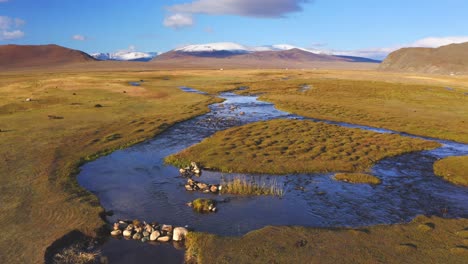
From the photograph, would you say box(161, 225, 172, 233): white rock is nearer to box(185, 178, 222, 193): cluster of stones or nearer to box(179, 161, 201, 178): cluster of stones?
box(185, 178, 222, 193): cluster of stones

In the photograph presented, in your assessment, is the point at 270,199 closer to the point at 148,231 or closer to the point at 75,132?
the point at 148,231

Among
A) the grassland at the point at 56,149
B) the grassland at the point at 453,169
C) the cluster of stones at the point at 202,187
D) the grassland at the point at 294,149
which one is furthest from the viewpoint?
the grassland at the point at 294,149

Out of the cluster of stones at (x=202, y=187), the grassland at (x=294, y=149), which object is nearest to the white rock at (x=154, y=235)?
the cluster of stones at (x=202, y=187)

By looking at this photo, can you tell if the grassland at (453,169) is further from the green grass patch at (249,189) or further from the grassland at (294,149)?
the green grass patch at (249,189)

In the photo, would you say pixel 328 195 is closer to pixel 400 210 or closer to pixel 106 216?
pixel 400 210

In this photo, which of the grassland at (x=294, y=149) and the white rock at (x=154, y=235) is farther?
the grassland at (x=294, y=149)

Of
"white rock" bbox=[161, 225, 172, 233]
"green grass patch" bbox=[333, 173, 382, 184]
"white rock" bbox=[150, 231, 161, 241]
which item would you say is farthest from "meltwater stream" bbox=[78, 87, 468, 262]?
"white rock" bbox=[161, 225, 172, 233]

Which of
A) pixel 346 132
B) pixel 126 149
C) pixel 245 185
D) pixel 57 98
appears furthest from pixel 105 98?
pixel 245 185
